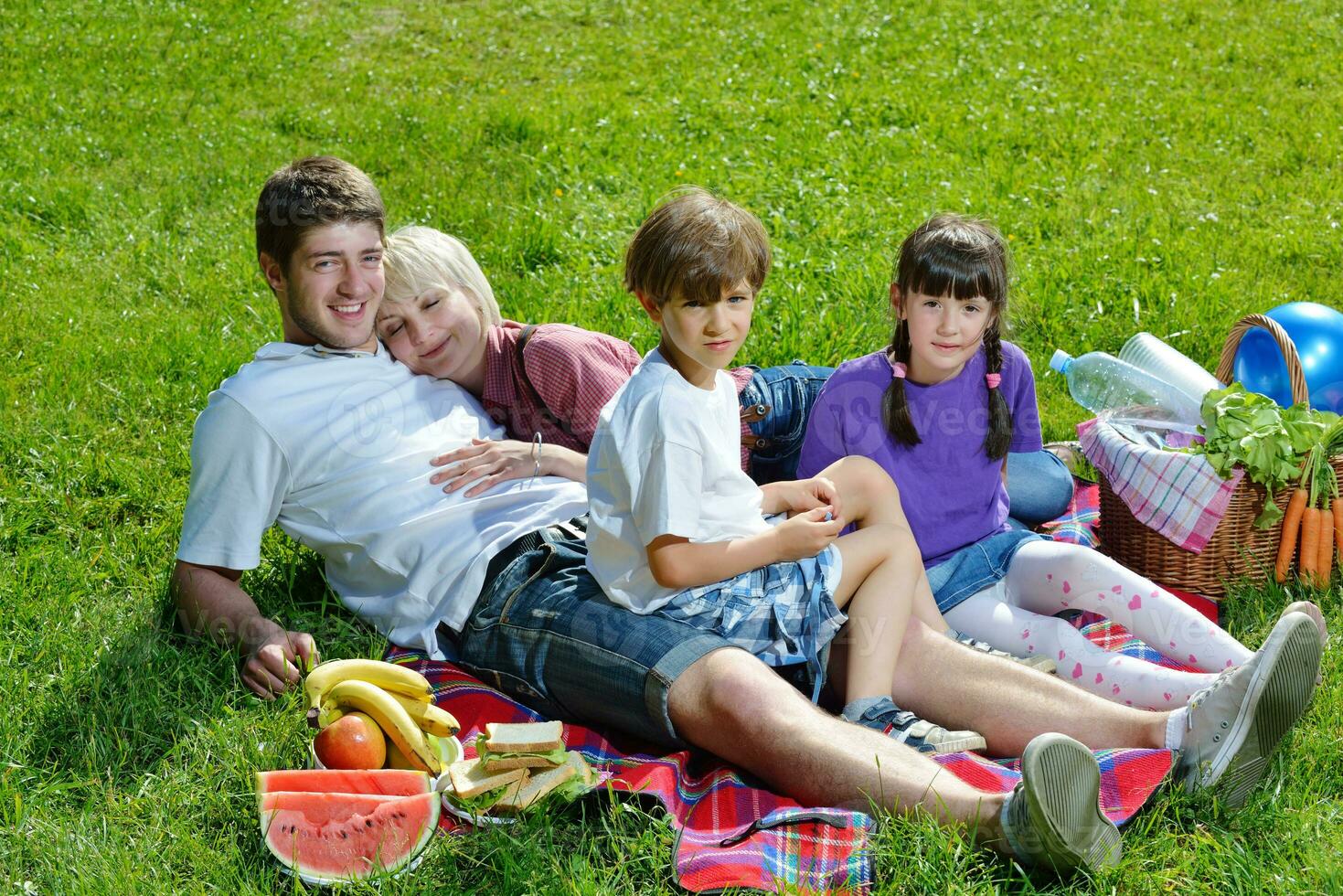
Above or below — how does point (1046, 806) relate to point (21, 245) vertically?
below

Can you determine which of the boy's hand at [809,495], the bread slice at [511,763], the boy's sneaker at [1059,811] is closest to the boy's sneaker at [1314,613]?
the boy's sneaker at [1059,811]

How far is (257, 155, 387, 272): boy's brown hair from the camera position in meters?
3.56

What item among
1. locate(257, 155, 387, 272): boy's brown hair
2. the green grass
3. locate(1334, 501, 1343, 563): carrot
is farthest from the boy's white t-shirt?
locate(1334, 501, 1343, 563): carrot

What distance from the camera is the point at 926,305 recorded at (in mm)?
3738

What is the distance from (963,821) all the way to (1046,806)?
220 millimetres

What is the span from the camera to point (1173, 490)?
3.92 metres

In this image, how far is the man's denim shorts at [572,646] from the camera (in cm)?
305

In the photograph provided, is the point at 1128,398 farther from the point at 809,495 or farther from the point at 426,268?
the point at 426,268

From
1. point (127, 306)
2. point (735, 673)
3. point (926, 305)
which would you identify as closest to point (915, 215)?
point (926, 305)

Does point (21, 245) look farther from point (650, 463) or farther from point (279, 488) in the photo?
point (650, 463)

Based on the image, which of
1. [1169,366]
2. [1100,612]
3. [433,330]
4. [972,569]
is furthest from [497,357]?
[1169,366]

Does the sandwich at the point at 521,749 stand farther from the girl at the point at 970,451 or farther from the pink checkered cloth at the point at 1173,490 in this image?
the pink checkered cloth at the point at 1173,490

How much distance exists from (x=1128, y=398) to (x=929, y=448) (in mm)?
1217

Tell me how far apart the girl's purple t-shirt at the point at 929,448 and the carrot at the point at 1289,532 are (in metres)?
0.90
